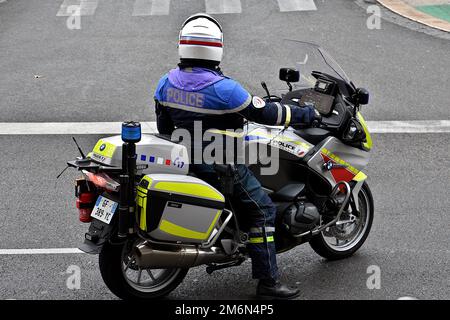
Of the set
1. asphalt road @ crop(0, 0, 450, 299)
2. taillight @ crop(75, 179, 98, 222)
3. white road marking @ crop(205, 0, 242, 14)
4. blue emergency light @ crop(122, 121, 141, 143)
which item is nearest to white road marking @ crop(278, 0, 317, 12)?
asphalt road @ crop(0, 0, 450, 299)

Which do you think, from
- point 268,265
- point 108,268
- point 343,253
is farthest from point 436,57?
point 108,268

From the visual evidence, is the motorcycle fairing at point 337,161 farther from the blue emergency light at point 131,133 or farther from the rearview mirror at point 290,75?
the blue emergency light at point 131,133

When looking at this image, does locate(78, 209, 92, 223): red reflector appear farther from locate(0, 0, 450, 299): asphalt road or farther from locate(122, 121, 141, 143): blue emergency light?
locate(0, 0, 450, 299): asphalt road

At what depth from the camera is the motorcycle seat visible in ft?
20.7

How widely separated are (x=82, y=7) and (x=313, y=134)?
31.2 feet

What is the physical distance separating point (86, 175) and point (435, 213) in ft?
11.3

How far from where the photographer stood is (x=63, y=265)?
6.65 metres

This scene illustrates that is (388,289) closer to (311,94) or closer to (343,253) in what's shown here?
(343,253)

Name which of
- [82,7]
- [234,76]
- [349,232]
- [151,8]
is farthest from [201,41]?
[82,7]

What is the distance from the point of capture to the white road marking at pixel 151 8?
47.8ft

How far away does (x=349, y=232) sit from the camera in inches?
269

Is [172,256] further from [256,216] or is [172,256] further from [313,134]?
[313,134]

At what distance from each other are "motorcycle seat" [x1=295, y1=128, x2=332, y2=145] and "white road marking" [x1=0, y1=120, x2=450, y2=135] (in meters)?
3.60

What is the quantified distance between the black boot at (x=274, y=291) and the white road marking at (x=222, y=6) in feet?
29.4
